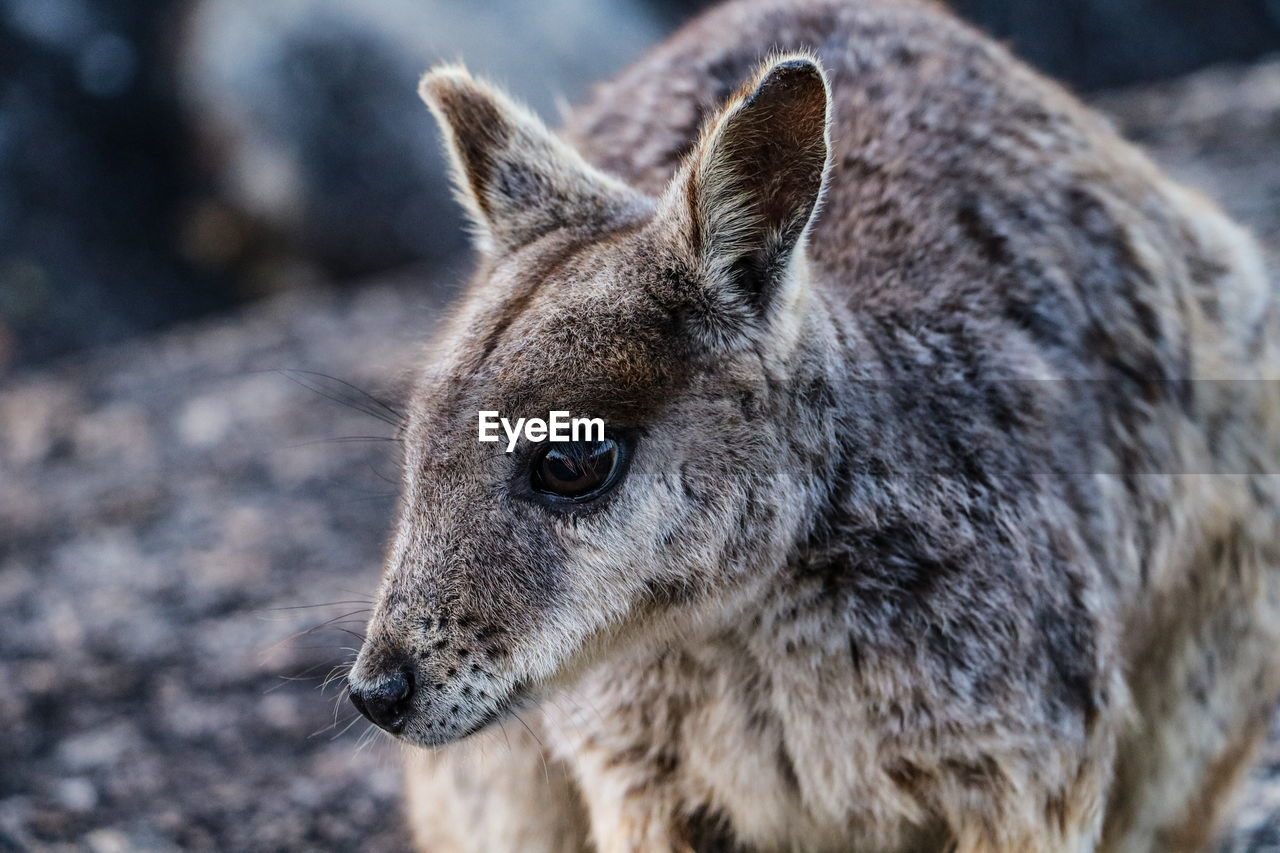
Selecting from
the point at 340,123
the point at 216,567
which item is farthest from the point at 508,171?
the point at 340,123

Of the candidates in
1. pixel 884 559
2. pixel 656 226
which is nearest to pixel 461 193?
pixel 656 226

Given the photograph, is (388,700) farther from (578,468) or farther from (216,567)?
(216,567)

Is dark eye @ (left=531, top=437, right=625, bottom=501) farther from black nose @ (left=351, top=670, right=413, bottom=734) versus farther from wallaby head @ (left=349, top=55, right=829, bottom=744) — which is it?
black nose @ (left=351, top=670, right=413, bottom=734)

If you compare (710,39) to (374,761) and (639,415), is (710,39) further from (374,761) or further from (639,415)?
(374,761)

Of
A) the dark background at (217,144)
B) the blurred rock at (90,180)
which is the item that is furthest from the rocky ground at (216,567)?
the blurred rock at (90,180)

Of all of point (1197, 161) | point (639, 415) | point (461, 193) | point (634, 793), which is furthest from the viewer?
point (1197, 161)

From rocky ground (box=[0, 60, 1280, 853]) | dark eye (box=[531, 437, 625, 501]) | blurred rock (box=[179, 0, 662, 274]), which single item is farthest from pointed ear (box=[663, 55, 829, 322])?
blurred rock (box=[179, 0, 662, 274])
